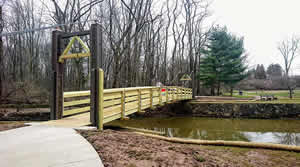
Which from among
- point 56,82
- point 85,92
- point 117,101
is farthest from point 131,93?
point 56,82

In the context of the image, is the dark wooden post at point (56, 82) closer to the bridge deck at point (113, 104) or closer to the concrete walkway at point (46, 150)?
the bridge deck at point (113, 104)

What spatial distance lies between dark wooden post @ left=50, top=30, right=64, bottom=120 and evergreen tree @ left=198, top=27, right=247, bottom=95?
2037 centimetres

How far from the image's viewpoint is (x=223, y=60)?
2297 centimetres

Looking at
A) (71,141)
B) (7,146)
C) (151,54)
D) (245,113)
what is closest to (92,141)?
(71,141)

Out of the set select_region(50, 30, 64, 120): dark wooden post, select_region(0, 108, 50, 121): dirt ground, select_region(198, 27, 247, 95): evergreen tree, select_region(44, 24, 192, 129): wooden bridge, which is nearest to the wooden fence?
select_region(44, 24, 192, 129): wooden bridge

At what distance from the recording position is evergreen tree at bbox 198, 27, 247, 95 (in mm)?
22453

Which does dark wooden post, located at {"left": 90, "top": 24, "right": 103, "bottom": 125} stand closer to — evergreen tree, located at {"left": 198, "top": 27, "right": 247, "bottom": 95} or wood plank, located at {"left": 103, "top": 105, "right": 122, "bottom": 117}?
wood plank, located at {"left": 103, "top": 105, "right": 122, "bottom": 117}

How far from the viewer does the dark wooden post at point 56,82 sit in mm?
4949

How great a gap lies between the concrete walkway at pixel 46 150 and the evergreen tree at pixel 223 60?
71.2 ft

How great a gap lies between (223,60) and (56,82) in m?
21.9

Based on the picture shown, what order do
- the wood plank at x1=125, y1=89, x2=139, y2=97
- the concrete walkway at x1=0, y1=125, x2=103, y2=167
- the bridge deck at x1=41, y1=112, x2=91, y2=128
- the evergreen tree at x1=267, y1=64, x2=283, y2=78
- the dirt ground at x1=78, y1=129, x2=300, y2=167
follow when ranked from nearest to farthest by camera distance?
the concrete walkway at x1=0, y1=125, x2=103, y2=167 → the dirt ground at x1=78, y1=129, x2=300, y2=167 → the bridge deck at x1=41, y1=112, x2=91, y2=128 → the wood plank at x1=125, y1=89, x2=139, y2=97 → the evergreen tree at x1=267, y1=64, x2=283, y2=78

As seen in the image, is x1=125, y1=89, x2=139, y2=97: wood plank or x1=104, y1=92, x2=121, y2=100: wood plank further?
x1=125, y1=89, x2=139, y2=97: wood plank

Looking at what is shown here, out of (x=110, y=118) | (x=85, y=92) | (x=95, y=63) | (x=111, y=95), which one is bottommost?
(x=110, y=118)

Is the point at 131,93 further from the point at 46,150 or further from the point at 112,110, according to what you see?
the point at 46,150
